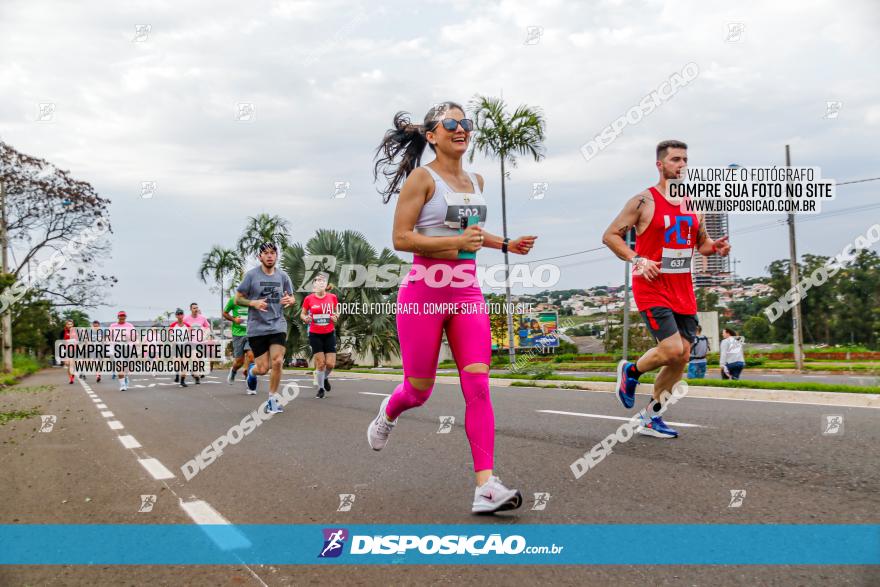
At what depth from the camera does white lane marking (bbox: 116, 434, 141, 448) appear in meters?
7.07

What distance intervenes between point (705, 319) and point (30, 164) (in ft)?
168

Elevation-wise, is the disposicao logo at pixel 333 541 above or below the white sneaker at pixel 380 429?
below

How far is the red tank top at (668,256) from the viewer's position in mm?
5664


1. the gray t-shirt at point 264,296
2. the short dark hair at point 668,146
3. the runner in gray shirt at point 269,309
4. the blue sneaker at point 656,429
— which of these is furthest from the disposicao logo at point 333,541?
the gray t-shirt at point 264,296

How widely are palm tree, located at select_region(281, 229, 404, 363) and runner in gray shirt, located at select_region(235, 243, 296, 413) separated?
2133 cm

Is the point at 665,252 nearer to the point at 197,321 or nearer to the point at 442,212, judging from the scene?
the point at 442,212

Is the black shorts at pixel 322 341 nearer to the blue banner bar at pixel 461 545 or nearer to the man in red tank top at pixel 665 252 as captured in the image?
the man in red tank top at pixel 665 252

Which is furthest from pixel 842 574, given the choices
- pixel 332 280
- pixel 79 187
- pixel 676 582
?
pixel 79 187

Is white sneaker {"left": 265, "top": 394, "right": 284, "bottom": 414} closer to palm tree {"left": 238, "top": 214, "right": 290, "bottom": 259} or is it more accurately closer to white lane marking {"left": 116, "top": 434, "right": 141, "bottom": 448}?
white lane marking {"left": 116, "top": 434, "right": 141, "bottom": 448}

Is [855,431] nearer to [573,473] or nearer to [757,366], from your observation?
[573,473]

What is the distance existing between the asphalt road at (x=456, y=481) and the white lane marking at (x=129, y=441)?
0.27 ft

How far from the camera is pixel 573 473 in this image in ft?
15.0

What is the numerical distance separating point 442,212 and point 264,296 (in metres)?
5.93

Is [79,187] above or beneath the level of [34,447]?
above
